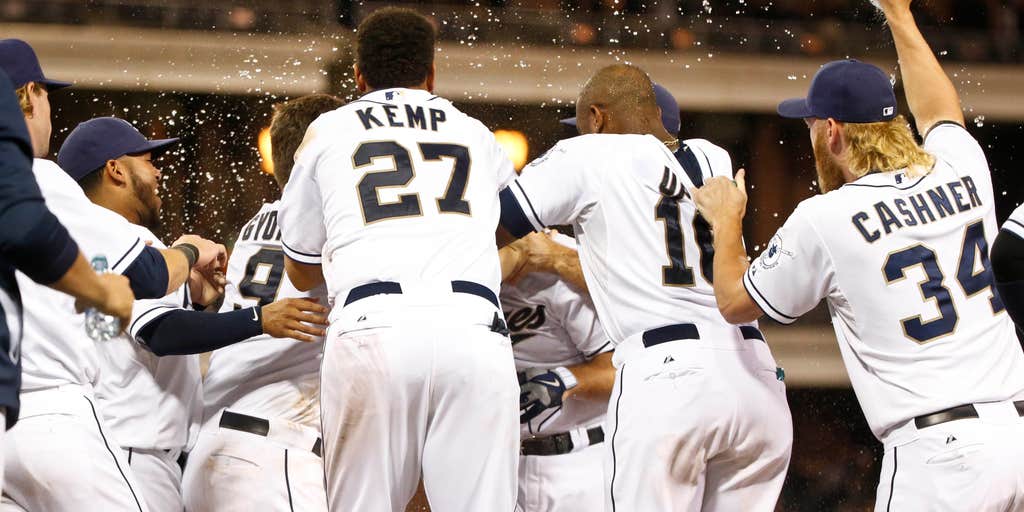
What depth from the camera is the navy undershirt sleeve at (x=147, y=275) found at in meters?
2.87

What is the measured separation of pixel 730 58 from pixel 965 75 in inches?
94.3

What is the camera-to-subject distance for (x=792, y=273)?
3.02 metres

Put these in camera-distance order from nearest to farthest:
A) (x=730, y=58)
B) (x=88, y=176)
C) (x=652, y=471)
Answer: (x=652, y=471)
(x=88, y=176)
(x=730, y=58)

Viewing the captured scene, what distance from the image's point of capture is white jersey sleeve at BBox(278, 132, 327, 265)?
124 inches

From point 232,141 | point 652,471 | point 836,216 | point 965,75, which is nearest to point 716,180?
point 836,216

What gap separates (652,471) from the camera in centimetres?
311

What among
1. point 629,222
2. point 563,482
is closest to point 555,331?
point 563,482

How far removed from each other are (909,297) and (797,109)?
2.59 ft

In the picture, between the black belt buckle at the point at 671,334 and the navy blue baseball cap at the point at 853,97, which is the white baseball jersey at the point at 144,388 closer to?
the black belt buckle at the point at 671,334

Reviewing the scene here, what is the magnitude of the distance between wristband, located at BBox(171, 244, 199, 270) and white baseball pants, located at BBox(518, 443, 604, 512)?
1271 millimetres

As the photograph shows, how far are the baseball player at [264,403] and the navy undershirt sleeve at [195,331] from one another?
0.22m

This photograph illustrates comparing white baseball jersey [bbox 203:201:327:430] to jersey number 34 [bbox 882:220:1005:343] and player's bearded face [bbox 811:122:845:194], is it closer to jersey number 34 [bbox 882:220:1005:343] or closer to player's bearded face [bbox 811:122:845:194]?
player's bearded face [bbox 811:122:845:194]

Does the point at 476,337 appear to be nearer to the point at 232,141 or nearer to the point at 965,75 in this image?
the point at 232,141

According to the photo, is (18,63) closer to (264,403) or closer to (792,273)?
(264,403)
